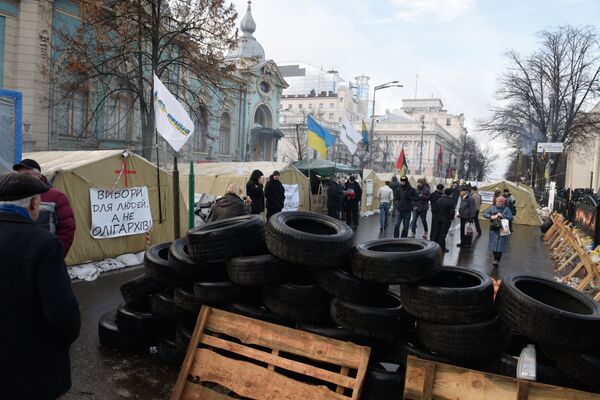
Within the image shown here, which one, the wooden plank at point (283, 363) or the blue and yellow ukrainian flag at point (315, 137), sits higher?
the blue and yellow ukrainian flag at point (315, 137)

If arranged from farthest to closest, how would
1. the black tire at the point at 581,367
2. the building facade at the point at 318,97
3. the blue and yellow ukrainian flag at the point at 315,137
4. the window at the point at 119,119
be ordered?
the building facade at the point at 318,97
the window at the point at 119,119
the blue and yellow ukrainian flag at the point at 315,137
the black tire at the point at 581,367

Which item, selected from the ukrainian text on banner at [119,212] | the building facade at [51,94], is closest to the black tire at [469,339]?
the ukrainian text on banner at [119,212]

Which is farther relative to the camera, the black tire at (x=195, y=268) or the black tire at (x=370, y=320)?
the black tire at (x=195, y=268)

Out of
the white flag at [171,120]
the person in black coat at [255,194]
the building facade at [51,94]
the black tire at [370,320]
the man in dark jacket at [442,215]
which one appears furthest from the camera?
the building facade at [51,94]

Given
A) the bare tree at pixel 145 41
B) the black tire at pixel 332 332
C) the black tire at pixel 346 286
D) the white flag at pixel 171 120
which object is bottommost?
the black tire at pixel 332 332

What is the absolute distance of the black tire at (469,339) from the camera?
3633 mm

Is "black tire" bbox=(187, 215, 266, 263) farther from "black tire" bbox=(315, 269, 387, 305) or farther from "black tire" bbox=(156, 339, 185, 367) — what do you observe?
"black tire" bbox=(156, 339, 185, 367)

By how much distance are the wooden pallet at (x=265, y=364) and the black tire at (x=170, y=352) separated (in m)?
0.77

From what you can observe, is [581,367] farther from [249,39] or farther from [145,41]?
[249,39]

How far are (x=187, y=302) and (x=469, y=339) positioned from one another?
2.68 meters

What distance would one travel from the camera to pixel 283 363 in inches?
140

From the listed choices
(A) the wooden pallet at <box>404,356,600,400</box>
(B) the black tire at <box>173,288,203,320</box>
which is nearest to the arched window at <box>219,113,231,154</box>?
(B) the black tire at <box>173,288,203,320</box>

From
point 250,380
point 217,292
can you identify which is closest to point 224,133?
point 217,292

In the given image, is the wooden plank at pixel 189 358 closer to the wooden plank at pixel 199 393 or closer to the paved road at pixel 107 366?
the wooden plank at pixel 199 393
